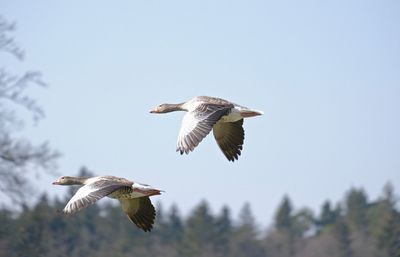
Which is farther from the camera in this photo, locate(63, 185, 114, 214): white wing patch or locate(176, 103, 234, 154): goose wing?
locate(176, 103, 234, 154): goose wing

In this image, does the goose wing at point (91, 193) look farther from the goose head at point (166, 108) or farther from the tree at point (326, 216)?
the tree at point (326, 216)

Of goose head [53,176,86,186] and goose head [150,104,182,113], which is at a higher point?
goose head [150,104,182,113]

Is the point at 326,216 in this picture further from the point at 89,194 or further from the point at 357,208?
the point at 89,194

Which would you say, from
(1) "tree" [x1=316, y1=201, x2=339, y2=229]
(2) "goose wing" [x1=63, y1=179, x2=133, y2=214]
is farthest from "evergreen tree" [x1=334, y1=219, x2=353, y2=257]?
(2) "goose wing" [x1=63, y1=179, x2=133, y2=214]

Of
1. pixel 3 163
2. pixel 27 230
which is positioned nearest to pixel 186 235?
pixel 27 230

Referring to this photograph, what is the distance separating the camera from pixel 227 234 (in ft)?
237

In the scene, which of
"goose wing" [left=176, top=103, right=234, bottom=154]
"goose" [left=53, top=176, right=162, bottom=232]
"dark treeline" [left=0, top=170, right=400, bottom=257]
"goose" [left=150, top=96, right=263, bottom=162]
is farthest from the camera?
"dark treeline" [left=0, top=170, right=400, bottom=257]

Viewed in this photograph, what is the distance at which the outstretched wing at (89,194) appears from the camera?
14.7 metres

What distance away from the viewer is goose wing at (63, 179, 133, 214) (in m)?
14.7

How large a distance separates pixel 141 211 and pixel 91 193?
6.71 feet

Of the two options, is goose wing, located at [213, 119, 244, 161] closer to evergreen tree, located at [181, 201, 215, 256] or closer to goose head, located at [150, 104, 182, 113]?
goose head, located at [150, 104, 182, 113]

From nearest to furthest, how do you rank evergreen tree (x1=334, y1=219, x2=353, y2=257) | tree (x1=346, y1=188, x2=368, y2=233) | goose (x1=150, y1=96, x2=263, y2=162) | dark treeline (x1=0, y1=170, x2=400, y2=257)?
1. goose (x1=150, y1=96, x2=263, y2=162)
2. dark treeline (x1=0, y1=170, x2=400, y2=257)
3. evergreen tree (x1=334, y1=219, x2=353, y2=257)
4. tree (x1=346, y1=188, x2=368, y2=233)

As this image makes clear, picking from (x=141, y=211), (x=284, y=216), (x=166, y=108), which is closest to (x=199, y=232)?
(x=284, y=216)

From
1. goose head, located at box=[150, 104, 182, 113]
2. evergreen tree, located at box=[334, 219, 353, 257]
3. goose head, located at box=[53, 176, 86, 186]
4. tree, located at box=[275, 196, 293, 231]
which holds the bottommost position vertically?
goose head, located at box=[53, 176, 86, 186]
